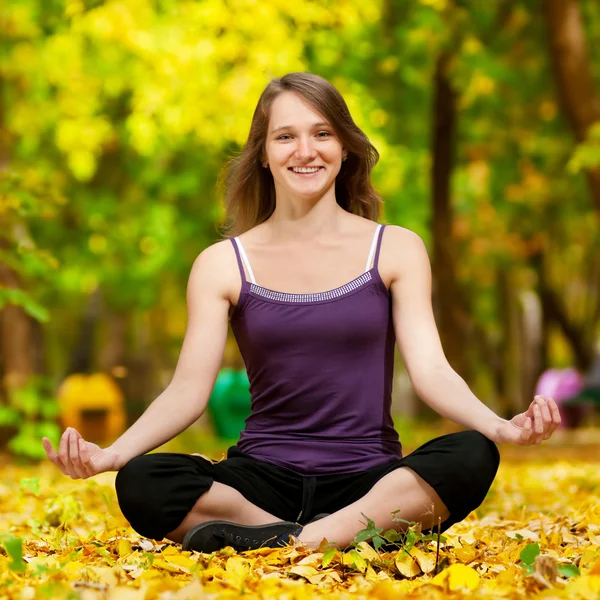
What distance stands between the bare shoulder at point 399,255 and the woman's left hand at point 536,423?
2.87 feet

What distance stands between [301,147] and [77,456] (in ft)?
4.84

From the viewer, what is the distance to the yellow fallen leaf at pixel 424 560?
3566mm

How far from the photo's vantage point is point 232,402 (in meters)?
15.0

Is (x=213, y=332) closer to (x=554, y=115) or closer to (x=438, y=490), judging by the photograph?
(x=438, y=490)

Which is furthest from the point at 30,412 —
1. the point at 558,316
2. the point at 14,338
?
the point at 558,316

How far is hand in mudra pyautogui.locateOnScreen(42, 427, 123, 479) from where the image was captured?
12.3 ft

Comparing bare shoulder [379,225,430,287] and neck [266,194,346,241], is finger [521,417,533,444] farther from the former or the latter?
neck [266,194,346,241]

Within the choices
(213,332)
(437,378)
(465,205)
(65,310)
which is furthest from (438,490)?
(65,310)

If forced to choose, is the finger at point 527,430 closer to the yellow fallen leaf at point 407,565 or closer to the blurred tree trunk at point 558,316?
the yellow fallen leaf at point 407,565

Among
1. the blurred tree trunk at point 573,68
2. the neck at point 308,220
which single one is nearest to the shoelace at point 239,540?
the neck at point 308,220

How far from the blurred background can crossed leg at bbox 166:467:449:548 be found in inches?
109

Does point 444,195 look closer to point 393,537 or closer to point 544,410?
point 393,537

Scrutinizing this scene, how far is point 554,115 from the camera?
14.7 m

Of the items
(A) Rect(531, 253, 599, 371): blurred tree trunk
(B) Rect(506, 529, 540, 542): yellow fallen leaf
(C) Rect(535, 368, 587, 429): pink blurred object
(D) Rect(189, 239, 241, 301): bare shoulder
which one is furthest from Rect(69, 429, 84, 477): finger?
(C) Rect(535, 368, 587, 429): pink blurred object
